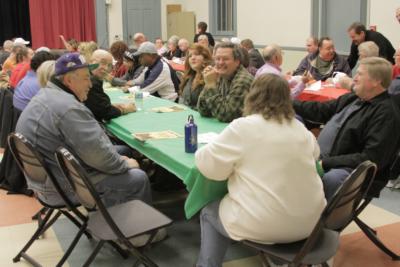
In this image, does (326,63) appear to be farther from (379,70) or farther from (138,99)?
(379,70)

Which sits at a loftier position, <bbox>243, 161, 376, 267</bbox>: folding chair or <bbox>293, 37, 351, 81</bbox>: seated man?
<bbox>293, 37, 351, 81</bbox>: seated man

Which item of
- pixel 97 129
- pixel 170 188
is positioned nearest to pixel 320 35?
pixel 170 188

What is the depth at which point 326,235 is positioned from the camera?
225 cm

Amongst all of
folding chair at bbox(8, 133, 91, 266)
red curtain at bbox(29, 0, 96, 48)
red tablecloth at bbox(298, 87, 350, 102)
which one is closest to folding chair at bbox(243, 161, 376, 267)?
folding chair at bbox(8, 133, 91, 266)

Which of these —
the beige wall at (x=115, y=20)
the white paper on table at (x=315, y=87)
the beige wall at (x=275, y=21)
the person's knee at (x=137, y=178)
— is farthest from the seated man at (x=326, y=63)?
the beige wall at (x=115, y=20)

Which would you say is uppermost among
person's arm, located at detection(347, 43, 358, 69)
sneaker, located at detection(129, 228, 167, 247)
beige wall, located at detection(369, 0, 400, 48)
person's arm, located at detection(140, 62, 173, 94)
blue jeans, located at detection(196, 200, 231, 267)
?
beige wall, located at detection(369, 0, 400, 48)

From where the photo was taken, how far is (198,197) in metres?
2.39

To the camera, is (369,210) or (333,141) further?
(369,210)

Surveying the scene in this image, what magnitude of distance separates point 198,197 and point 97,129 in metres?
0.77

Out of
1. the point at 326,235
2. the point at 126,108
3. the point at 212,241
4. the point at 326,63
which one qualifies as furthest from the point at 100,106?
the point at 326,63

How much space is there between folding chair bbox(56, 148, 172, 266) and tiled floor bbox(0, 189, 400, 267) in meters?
0.52

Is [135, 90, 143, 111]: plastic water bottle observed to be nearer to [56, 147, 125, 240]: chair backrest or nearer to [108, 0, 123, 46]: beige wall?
[56, 147, 125, 240]: chair backrest

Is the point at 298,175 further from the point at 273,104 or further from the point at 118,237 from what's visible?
the point at 118,237

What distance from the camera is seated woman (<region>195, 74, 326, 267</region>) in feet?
6.73
